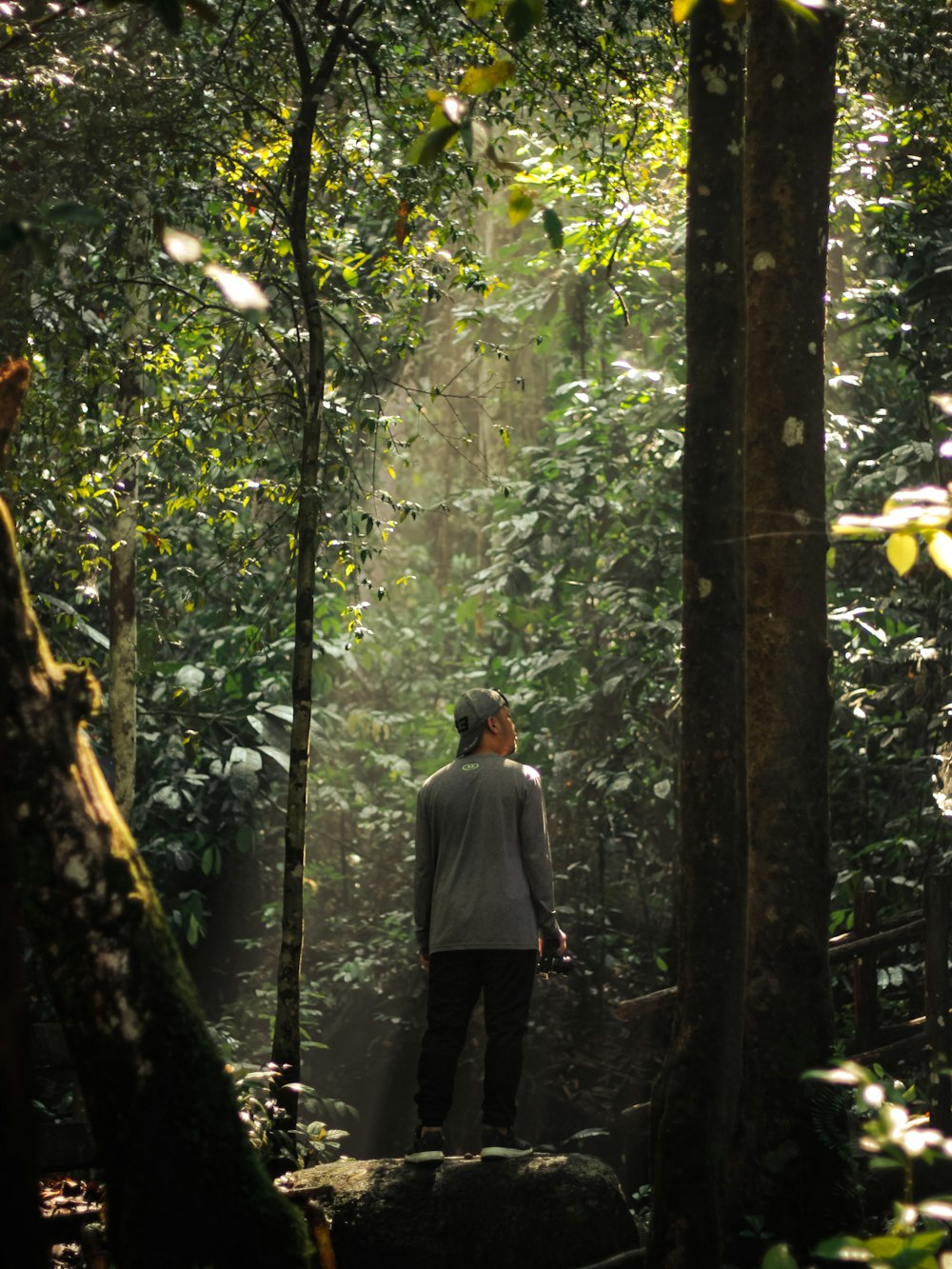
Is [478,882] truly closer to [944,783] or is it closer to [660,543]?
[944,783]

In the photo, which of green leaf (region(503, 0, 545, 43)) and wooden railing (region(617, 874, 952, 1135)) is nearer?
green leaf (region(503, 0, 545, 43))

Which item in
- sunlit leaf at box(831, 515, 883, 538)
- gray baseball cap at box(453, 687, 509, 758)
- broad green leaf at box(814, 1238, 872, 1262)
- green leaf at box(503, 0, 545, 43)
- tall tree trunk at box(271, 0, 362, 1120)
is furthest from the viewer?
tall tree trunk at box(271, 0, 362, 1120)

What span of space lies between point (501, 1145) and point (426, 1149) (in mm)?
320

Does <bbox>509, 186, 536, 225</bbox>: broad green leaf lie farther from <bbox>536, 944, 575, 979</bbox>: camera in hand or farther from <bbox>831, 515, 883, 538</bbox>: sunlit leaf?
<bbox>536, 944, 575, 979</bbox>: camera in hand

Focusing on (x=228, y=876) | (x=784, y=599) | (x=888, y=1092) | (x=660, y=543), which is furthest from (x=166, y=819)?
(x=888, y=1092)

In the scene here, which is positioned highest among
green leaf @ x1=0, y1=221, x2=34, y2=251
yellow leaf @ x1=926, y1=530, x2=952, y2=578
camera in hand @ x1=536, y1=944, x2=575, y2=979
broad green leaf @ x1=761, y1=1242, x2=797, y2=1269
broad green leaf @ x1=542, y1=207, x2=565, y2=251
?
broad green leaf @ x1=542, y1=207, x2=565, y2=251

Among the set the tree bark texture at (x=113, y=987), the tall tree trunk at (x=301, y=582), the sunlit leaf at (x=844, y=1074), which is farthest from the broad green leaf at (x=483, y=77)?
the tall tree trunk at (x=301, y=582)

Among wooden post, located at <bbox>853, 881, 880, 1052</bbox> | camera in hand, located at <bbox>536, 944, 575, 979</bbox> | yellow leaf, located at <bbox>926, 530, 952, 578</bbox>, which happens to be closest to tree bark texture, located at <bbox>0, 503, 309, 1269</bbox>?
yellow leaf, located at <bbox>926, 530, 952, 578</bbox>

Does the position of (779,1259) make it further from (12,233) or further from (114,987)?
(12,233)

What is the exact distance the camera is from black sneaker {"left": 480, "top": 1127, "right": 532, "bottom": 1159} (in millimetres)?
5449

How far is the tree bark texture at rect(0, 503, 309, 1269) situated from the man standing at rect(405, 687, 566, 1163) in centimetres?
233

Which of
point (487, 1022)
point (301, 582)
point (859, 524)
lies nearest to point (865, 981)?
point (487, 1022)

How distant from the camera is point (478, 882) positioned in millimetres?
5770

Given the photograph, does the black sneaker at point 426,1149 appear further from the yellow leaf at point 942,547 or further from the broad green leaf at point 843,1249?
the yellow leaf at point 942,547
